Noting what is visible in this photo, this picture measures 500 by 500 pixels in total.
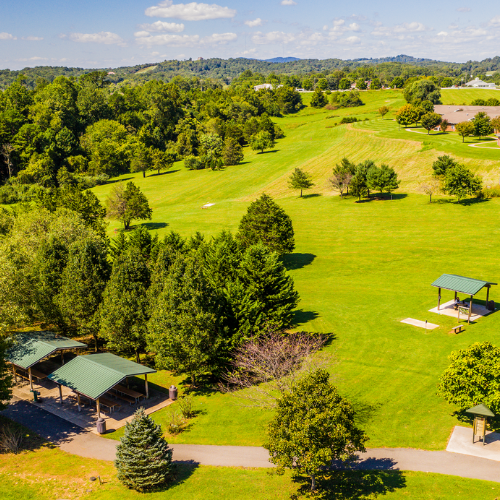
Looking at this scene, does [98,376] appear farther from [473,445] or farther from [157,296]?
[473,445]

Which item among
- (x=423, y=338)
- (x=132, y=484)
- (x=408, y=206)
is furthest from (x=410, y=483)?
(x=408, y=206)

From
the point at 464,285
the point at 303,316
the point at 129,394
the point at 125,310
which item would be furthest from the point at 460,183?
the point at 129,394

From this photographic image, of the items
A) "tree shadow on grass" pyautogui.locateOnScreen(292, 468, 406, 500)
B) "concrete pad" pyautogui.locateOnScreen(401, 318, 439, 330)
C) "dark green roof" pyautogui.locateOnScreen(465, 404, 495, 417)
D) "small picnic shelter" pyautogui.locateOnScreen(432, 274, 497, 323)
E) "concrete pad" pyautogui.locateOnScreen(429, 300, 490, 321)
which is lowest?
"tree shadow on grass" pyautogui.locateOnScreen(292, 468, 406, 500)

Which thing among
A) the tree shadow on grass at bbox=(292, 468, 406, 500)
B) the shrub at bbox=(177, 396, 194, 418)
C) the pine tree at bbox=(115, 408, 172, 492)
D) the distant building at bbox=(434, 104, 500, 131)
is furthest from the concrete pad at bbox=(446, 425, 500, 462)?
the distant building at bbox=(434, 104, 500, 131)

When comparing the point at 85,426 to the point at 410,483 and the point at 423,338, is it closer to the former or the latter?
the point at 410,483

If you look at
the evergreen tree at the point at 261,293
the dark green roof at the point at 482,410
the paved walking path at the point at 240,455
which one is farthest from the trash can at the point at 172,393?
the dark green roof at the point at 482,410

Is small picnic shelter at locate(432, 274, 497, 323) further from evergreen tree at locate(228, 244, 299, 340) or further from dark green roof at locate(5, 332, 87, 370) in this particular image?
dark green roof at locate(5, 332, 87, 370)
